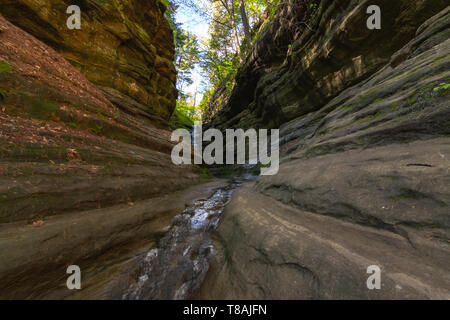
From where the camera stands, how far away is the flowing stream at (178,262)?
1.95 meters

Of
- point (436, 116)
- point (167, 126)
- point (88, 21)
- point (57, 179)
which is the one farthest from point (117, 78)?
point (436, 116)

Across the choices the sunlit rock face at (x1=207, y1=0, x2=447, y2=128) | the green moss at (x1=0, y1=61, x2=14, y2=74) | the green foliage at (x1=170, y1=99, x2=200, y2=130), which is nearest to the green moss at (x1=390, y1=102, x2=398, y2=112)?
the sunlit rock face at (x1=207, y1=0, x2=447, y2=128)

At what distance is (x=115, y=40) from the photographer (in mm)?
8984

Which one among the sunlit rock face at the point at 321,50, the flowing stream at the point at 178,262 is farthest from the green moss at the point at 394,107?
the sunlit rock face at the point at 321,50

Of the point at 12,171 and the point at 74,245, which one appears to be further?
the point at 12,171

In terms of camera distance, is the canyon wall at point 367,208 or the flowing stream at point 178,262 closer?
the canyon wall at point 367,208

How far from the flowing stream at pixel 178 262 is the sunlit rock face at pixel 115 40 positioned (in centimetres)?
787

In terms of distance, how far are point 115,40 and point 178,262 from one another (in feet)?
38.2

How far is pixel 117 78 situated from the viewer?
30.2 feet

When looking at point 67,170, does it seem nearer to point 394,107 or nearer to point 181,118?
point 394,107

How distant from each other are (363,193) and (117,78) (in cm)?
1170

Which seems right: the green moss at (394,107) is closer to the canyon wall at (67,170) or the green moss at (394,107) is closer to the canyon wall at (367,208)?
the canyon wall at (367,208)

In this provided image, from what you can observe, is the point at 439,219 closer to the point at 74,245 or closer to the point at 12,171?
the point at 74,245

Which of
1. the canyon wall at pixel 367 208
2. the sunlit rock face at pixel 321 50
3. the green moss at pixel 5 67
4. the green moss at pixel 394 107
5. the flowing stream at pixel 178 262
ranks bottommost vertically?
the flowing stream at pixel 178 262
